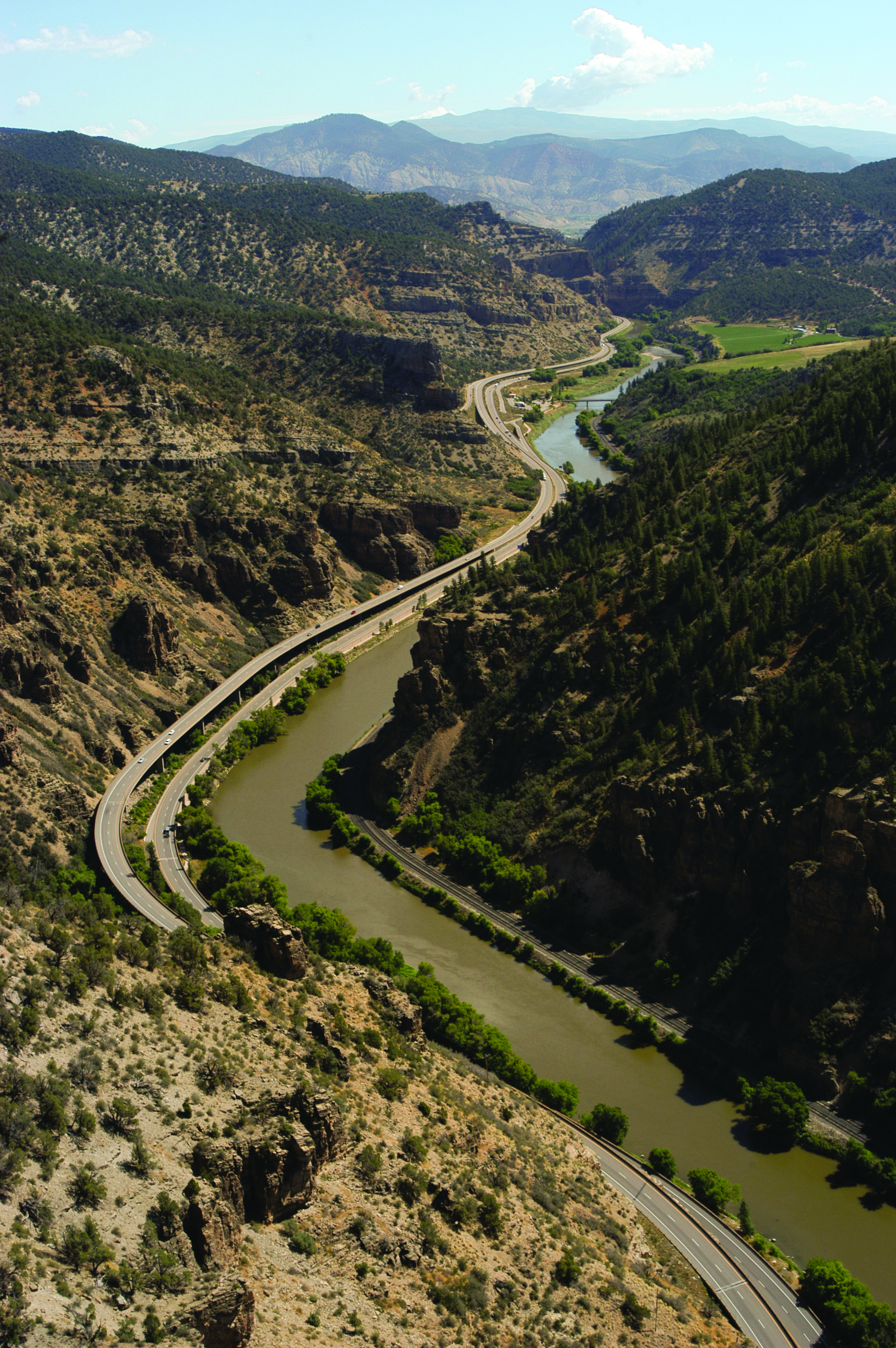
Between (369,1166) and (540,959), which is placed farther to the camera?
(540,959)

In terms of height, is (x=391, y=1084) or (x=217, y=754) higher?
(x=217, y=754)

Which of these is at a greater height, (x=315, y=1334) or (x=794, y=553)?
(x=794, y=553)

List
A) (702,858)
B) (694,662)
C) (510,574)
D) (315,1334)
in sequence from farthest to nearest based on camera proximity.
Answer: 1. (510,574)
2. (694,662)
3. (702,858)
4. (315,1334)

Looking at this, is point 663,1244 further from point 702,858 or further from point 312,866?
point 312,866

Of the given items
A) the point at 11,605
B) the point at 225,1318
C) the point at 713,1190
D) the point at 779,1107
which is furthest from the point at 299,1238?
the point at 11,605

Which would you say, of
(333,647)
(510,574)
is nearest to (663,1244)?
(510,574)

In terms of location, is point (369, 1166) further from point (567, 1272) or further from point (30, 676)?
point (30, 676)
